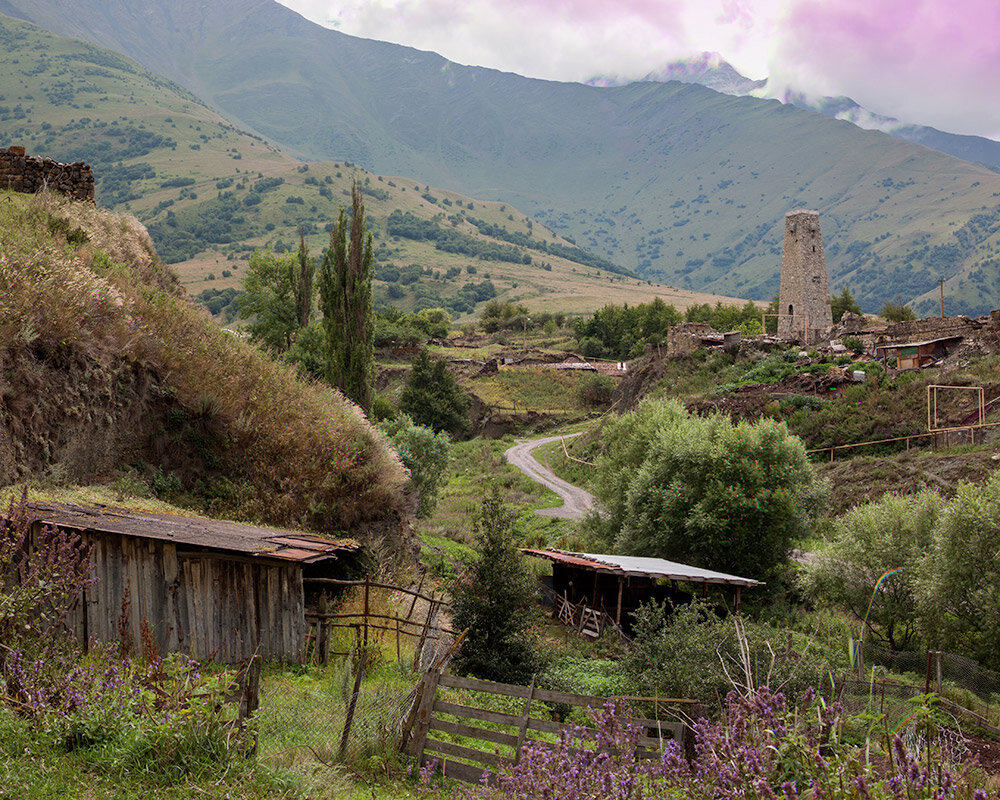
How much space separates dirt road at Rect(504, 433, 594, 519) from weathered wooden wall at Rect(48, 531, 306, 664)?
2484cm

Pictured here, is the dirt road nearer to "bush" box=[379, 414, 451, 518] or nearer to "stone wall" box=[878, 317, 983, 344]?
"bush" box=[379, 414, 451, 518]

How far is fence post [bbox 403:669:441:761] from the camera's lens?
9.35m

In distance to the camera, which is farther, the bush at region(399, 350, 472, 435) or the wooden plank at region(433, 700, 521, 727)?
the bush at region(399, 350, 472, 435)

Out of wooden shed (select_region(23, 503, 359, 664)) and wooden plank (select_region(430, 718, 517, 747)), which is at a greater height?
wooden shed (select_region(23, 503, 359, 664))

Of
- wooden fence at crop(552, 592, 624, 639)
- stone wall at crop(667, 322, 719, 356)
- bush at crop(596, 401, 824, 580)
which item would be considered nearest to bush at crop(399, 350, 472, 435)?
stone wall at crop(667, 322, 719, 356)

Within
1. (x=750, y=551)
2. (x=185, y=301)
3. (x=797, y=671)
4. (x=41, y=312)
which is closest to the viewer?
(x=797, y=671)

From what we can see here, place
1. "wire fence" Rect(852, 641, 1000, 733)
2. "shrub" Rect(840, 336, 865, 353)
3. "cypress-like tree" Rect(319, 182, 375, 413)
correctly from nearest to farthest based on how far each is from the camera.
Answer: "wire fence" Rect(852, 641, 1000, 733) → "cypress-like tree" Rect(319, 182, 375, 413) → "shrub" Rect(840, 336, 865, 353)

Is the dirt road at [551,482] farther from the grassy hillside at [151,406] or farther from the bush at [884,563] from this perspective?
the grassy hillside at [151,406]

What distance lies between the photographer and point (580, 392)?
256ft

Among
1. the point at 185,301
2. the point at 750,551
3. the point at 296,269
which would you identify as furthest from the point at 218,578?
the point at 296,269

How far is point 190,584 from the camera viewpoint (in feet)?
36.1

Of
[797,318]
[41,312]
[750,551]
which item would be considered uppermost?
[797,318]

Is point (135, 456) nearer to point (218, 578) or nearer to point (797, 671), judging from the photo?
point (218, 578)

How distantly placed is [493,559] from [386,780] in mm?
7848
